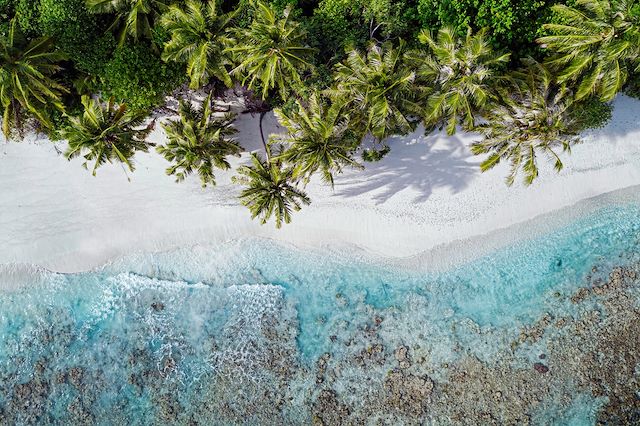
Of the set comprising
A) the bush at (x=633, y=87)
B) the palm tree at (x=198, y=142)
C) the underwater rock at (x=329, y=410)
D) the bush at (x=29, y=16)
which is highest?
the bush at (x=29, y=16)

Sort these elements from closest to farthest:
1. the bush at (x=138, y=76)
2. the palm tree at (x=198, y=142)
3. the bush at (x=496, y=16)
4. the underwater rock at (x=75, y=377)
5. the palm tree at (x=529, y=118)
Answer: the palm tree at (x=529, y=118) → the palm tree at (x=198, y=142) → the bush at (x=496, y=16) → the bush at (x=138, y=76) → the underwater rock at (x=75, y=377)

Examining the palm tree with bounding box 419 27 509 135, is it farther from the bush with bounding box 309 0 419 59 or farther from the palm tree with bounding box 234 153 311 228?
the palm tree with bounding box 234 153 311 228

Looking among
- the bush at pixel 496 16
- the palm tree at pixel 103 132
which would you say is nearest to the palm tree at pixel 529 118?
the bush at pixel 496 16

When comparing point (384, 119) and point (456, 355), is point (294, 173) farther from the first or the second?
point (456, 355)

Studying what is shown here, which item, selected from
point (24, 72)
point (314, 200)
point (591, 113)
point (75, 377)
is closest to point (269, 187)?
point (314, 200)

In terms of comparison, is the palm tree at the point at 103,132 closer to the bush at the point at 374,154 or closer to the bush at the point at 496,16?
the bush at the point at 374,154

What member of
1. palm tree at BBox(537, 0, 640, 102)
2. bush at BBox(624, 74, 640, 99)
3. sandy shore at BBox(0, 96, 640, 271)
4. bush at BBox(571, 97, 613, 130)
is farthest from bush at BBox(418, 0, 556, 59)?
sandy shore at BBox(0, 96, 640, 271)
